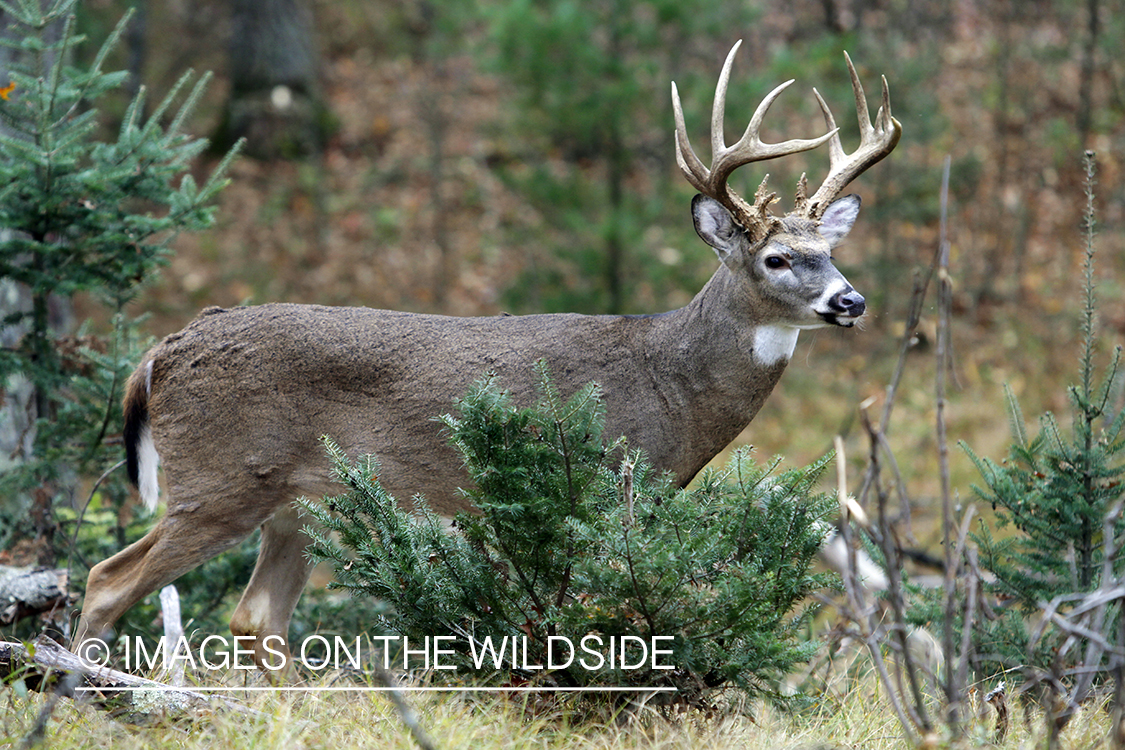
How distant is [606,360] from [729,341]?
492mm

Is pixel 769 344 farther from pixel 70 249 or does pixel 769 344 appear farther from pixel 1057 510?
pixel 70 249

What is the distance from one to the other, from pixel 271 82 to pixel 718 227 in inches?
480

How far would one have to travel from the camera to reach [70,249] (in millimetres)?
5305

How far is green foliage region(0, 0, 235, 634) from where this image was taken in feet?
17.1

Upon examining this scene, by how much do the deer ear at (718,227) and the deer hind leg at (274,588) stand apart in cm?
210

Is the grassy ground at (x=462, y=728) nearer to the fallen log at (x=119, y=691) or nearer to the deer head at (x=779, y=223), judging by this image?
the fallen log at (x=119, y=691)

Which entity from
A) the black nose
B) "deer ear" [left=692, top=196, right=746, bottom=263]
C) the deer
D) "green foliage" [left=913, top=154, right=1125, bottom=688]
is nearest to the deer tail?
the deer

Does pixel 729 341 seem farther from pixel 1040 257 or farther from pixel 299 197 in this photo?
pixel 299 197

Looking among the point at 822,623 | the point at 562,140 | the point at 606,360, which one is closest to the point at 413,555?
the point at 606,360

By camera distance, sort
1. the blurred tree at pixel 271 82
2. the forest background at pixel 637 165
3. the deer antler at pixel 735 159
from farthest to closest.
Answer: the blurred tree at pixel 271 82 → the forest background at pixel 637 165 → the deer antler at pixel 735 159

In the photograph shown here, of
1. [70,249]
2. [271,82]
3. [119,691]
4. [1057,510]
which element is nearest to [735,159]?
[1057,510]

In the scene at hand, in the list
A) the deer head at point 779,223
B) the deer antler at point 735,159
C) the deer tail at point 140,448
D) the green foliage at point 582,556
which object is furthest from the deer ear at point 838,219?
the deer tail at point 140,448

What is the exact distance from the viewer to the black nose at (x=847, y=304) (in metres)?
4.29

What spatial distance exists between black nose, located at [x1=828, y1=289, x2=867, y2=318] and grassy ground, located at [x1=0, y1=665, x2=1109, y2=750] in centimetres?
146
